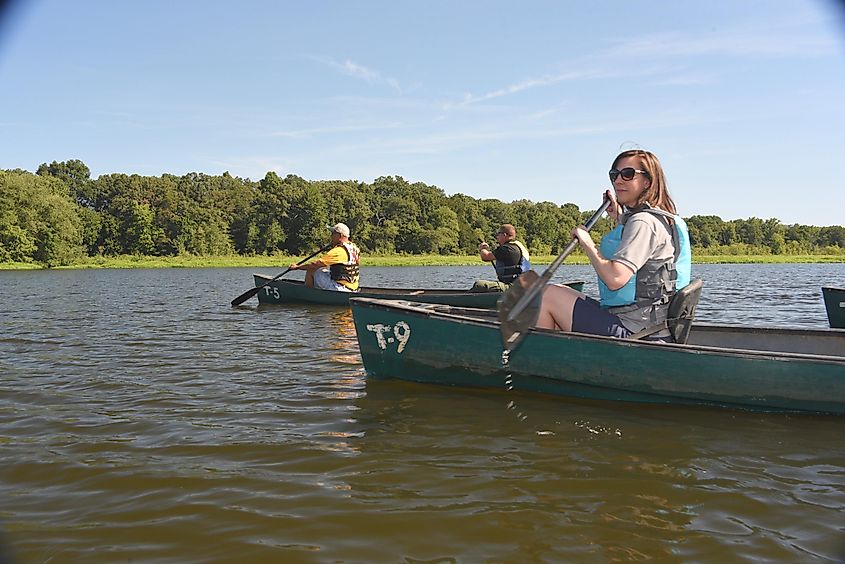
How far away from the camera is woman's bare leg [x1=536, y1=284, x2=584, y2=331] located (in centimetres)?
495

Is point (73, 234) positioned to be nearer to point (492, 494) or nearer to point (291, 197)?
point (291, 197)

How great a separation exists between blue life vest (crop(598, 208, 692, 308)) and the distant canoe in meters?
6.05

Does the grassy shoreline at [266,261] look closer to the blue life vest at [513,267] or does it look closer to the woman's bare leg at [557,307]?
the blue life vest at [513,267]

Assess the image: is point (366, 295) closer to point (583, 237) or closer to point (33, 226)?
point (583, 237)

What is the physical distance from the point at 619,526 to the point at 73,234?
45326mm

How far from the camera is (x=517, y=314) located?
4875 mm

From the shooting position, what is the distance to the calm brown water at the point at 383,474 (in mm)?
2631

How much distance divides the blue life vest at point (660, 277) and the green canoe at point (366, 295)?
6.05m

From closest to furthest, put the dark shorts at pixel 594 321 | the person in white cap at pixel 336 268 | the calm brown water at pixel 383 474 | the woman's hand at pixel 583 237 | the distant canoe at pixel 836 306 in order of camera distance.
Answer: the calm brown water at pixel 383 474, the woman's hand at pixel 583 237, the dark shorts at pixel 594 321, the distant canoe at pixel 836 306, the person in white cap at pixel 336 268

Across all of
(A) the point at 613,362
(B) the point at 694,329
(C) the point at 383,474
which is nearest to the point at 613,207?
(A) the point at 613,362

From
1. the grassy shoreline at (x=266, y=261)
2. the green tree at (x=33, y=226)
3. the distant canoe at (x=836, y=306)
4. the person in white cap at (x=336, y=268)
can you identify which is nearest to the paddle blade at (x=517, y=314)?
the distant canoe at (x=836, y=306)

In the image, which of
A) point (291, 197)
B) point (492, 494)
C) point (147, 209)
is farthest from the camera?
point (291, 197)

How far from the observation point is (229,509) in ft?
9.67

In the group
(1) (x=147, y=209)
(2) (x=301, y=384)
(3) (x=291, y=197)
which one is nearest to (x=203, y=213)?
(1) (x=147, y=209)
